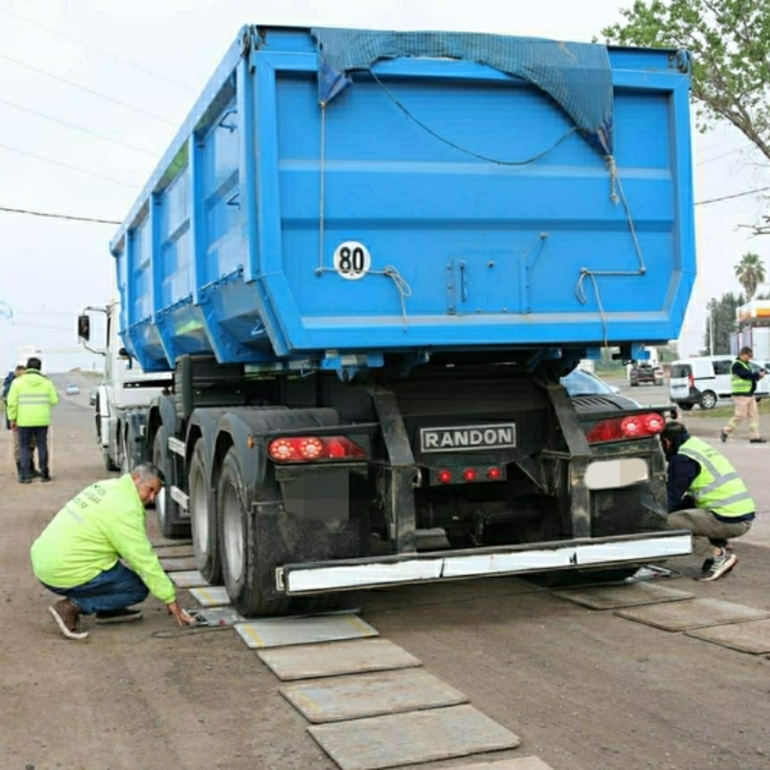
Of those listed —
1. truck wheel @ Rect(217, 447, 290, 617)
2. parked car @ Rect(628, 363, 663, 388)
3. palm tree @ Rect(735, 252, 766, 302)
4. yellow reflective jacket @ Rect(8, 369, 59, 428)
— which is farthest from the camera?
palm tree @ Rect(735, 252, 766, 302)

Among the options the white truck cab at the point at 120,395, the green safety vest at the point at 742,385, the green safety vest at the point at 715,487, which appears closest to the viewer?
the green safety vest at the point at 715,487

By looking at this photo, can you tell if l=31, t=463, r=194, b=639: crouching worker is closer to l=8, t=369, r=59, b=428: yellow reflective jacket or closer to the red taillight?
the red taillight

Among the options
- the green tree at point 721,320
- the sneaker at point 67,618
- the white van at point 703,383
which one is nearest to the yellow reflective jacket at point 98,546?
the sneaker at point 67,618

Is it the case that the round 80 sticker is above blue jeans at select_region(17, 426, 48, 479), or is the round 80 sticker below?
above

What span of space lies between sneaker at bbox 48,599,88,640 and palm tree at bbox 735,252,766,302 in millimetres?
93344

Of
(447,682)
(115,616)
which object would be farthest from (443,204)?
(115,616)

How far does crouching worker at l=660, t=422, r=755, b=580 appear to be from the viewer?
7730 millimetres

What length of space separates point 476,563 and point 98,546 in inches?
85.9

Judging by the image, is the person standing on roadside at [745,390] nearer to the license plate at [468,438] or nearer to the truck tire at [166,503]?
the truck tire at [166,503]

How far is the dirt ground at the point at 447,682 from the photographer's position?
4406 mm

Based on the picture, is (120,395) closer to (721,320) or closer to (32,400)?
(32,400)

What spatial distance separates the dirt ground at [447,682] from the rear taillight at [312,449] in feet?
3.44

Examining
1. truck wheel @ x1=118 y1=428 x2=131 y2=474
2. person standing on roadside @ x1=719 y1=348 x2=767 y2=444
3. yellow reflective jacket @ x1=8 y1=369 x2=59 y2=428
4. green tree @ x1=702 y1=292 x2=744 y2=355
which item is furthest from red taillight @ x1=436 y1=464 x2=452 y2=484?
green tree @ x1=702 y1=292 x2=744 y2=355

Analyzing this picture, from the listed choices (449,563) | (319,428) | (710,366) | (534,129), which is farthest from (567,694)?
(710,366)
